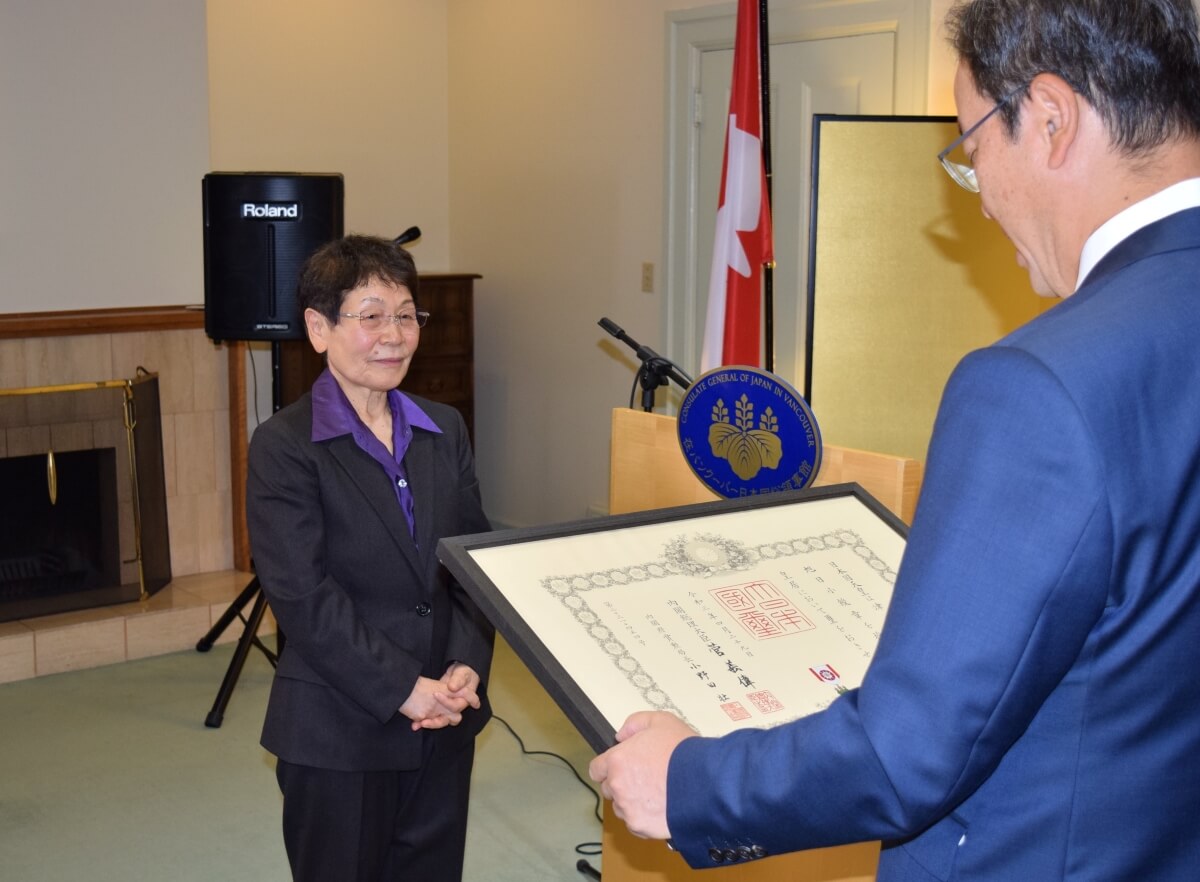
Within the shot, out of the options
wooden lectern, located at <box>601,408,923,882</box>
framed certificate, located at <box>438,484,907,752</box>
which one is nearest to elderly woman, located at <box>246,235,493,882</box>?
wooden lectern, located at <box>601,408,923,882</box>

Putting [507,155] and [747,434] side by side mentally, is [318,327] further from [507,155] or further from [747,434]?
[507,155]

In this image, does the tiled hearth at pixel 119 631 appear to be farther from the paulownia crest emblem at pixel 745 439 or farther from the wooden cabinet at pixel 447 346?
the paulownia crest emblem at pixel 745 439

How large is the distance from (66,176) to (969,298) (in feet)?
10.3

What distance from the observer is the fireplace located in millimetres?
4570

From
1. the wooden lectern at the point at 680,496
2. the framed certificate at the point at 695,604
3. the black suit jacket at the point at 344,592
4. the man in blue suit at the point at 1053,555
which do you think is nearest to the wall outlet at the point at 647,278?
the wooden lectern at the point at 680,496

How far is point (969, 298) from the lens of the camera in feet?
12.0

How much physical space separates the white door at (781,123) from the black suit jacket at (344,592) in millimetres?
2321

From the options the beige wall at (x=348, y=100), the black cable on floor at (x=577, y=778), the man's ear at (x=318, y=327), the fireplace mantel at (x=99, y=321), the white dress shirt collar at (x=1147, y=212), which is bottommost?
the black cable on floor at (x=577, y=778)

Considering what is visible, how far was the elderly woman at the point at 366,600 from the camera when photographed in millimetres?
2117

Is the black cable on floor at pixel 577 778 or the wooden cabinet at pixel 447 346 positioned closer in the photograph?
the black cable on floor at pixel 577 778

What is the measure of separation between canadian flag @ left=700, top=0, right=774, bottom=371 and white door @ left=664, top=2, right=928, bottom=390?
1.81 ft

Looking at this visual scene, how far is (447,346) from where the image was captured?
6004mm

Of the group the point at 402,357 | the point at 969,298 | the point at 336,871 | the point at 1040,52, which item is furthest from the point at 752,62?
the point at 1040,52

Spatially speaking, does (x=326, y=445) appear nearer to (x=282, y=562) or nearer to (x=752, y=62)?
(x=282, y=562)
